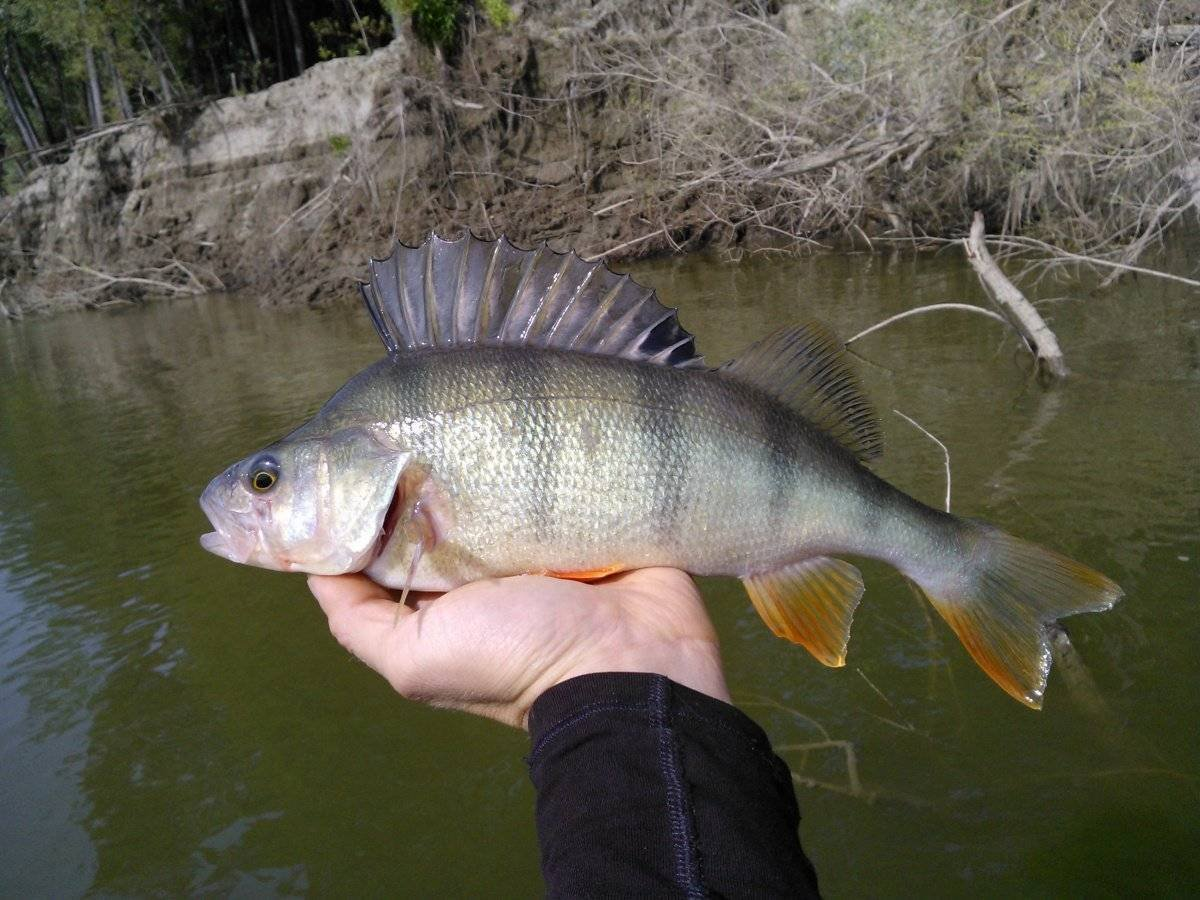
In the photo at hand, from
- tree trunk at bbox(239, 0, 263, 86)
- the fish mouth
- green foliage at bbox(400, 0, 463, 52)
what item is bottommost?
the fish mouth

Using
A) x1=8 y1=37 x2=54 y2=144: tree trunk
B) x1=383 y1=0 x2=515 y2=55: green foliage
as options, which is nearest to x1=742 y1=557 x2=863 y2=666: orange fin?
x1=383 y1=0 x2=515 y2=55: green foliage

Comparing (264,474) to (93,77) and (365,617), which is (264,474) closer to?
(365,617)

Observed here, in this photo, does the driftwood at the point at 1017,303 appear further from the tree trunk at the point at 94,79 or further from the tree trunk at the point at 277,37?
the tree trunk at the point at 277,37

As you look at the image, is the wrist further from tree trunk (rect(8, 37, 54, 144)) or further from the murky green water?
tree trunk (rect(8, 37, 54, 144))

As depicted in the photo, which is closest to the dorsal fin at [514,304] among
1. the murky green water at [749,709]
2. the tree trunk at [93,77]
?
the murky green water at [749,709]

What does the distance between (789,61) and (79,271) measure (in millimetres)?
18182

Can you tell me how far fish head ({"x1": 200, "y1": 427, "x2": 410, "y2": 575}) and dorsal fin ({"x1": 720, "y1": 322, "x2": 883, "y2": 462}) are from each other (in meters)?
0.99

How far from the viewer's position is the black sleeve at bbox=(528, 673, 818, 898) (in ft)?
4.41

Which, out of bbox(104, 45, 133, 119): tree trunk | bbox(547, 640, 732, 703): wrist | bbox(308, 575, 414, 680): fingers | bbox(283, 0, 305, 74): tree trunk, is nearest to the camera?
bbox(547, 640, 732, 703): wrist

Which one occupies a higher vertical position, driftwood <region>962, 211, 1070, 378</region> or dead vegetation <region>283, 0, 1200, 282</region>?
dead vegetation <region>283, 0, 1200, 282</region>

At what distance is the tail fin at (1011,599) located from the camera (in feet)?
7.34

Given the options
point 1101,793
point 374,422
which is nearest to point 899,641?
point 1101,793

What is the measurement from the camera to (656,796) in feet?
4.81

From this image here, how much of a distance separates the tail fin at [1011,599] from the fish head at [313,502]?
1.48 meters
